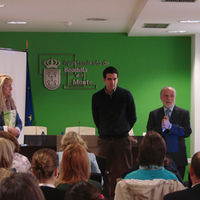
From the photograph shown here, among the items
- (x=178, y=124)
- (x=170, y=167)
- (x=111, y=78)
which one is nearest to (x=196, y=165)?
(x=170, y=167)

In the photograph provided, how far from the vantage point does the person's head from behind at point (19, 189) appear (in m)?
1.40

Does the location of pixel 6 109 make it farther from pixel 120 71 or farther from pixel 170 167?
pixel 120 71

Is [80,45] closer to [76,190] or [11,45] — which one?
[11,45]

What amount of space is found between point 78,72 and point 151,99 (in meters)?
1.80

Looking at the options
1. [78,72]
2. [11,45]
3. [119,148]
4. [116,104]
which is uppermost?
[11,45]

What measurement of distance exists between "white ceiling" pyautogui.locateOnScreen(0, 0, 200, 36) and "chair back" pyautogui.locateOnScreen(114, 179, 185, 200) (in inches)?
134

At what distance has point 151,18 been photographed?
691cm

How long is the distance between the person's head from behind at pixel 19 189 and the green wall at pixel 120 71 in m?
7.85

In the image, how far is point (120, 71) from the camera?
9336mm

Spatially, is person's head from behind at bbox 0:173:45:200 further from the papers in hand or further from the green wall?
the green wall

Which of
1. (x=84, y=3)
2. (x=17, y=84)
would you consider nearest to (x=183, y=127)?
(x=84, y=3)

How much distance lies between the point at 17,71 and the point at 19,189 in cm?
636

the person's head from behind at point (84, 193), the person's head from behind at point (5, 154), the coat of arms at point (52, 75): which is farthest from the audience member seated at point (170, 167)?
the coat of arms at point (52, 75)

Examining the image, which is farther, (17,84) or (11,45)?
(11,45)
